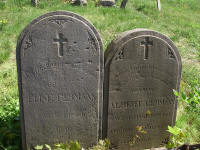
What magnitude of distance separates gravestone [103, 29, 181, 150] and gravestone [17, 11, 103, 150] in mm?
185

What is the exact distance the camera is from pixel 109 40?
273 inches

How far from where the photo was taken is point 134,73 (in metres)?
3.13

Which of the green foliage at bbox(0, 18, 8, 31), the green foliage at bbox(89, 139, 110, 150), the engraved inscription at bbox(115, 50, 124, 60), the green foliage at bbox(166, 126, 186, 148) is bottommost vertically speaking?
the green foliage at bbox(89, 139, 110, 150)

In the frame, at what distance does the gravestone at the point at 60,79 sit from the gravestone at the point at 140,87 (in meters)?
0.18

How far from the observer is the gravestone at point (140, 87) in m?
3.03

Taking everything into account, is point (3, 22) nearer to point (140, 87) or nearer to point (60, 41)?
point (60, 41)

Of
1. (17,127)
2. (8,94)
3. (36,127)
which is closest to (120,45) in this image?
(36,127)

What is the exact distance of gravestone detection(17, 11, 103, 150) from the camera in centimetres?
274

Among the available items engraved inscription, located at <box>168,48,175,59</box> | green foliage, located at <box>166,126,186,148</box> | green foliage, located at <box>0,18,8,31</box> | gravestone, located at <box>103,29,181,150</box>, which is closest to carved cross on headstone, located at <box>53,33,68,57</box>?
gravestone, located at <box>103,29,181,150</box>

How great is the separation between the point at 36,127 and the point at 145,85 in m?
1.49

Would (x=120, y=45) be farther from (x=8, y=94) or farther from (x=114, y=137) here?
(x=8, y=94)

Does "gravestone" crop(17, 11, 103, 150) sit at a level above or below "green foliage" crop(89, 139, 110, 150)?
above

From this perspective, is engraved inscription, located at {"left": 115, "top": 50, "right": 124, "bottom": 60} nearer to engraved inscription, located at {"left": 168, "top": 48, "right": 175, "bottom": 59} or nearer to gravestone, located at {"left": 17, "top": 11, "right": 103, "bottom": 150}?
gravestone, located at {"left": 17, "top": 11, "right": 103, "bottom": 150}

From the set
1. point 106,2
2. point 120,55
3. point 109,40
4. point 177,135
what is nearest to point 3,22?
point 109,40
